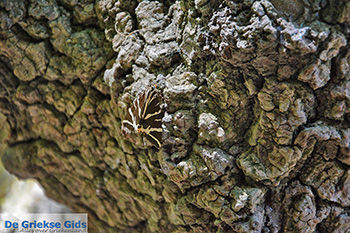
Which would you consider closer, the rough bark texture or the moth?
the rough bark texture

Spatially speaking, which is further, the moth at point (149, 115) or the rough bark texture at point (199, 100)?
the moth at point (149, 115)

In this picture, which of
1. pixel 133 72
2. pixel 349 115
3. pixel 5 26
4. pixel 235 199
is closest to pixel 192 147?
pixel 235 199

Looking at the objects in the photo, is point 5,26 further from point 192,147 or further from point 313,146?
point 313,146
